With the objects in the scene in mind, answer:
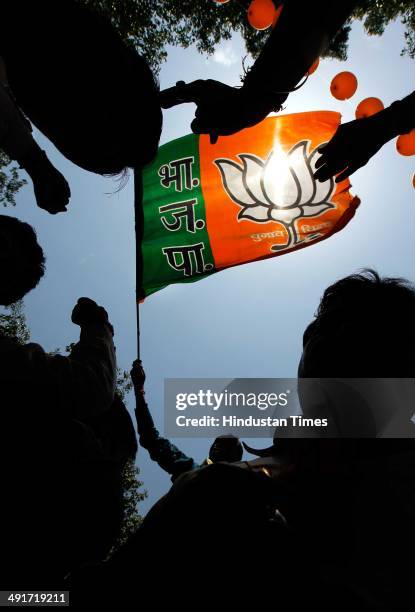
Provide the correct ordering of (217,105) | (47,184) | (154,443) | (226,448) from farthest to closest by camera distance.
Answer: (154,443), (226,448), (217,105), (47,184)

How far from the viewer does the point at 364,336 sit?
166cm

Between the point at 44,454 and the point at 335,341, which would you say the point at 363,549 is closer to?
the point at 335,341

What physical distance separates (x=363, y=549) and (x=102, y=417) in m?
1.30

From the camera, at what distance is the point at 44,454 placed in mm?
1328

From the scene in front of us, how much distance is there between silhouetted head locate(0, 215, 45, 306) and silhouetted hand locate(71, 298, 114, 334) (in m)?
0.30

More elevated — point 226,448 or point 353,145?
point 353,145

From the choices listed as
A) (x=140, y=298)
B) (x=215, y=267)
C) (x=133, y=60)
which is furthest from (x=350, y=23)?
(x=133, y=60)

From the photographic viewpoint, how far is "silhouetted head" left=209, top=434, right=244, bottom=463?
10.3ft

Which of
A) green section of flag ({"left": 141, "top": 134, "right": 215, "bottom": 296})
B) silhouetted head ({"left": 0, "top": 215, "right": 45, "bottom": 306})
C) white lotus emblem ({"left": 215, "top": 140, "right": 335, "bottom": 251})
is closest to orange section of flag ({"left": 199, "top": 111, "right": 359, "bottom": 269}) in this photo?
white lotus emblem ({"left": 215, "top": 140, "right": 335, "bottom": 251})

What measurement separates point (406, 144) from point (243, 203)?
2.09 metres

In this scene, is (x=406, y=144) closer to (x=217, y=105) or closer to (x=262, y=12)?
(x=217, y=105)

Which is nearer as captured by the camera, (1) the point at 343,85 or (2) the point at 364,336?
(2) the point at 364,336

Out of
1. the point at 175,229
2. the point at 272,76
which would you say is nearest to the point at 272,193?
the point at 175,229

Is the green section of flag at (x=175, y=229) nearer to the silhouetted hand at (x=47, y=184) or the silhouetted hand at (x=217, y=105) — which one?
the silhouetted hand at (x=217, y=105)
